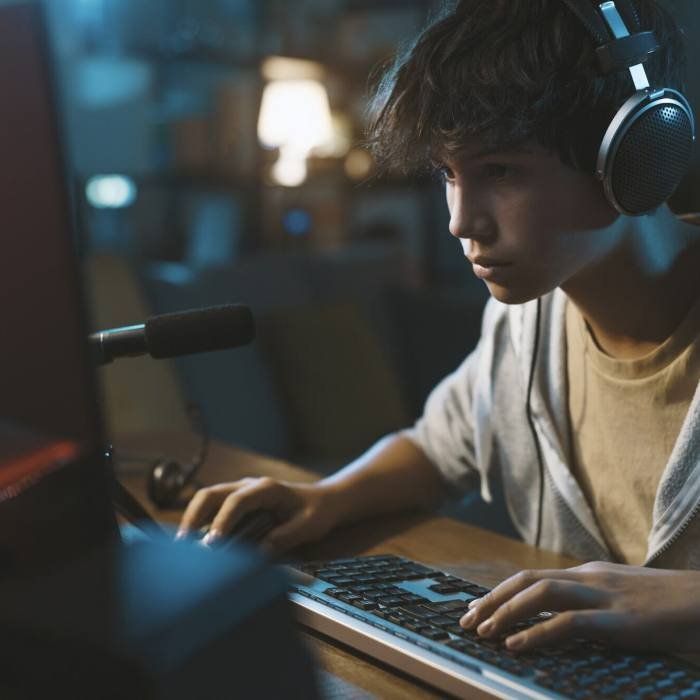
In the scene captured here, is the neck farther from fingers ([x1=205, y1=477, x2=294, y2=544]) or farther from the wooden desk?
fingers ([x1=205, y1=477, x2=294, y2=544])

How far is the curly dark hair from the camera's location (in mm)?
918

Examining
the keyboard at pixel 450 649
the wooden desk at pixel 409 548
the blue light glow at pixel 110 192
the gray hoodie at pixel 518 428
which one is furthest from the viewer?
the blue light glow at pixel 110 192

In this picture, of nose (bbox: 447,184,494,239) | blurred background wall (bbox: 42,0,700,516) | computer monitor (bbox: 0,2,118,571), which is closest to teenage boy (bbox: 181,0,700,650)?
nose (bbox: 447,184,494,239)

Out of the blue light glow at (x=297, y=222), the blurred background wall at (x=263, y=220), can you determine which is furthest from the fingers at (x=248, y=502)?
the blue light glow at (x=297, y=222)

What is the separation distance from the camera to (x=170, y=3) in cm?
383

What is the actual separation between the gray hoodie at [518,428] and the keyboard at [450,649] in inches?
13.2

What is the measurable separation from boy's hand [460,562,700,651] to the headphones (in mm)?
370

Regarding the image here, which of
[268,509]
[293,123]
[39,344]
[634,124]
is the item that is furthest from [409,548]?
[293,123]

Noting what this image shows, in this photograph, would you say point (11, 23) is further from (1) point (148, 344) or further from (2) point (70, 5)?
(2) point (70, 5)

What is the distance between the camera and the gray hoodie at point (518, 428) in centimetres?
114

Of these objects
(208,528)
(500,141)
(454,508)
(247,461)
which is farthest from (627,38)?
(454,508)

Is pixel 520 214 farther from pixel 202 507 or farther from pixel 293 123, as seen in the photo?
pixel 293 123

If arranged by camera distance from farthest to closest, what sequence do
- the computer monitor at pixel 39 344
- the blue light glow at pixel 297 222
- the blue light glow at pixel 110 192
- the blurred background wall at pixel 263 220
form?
the blue light glow at pixel 297 222
the blue light glow at pixel 110 192
the blurred background wall at pixel 263 220
the computer monitor at pixel 39 344

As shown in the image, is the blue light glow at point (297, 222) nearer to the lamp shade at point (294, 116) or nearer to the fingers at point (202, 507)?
the lamp shade at point (294, 116)
